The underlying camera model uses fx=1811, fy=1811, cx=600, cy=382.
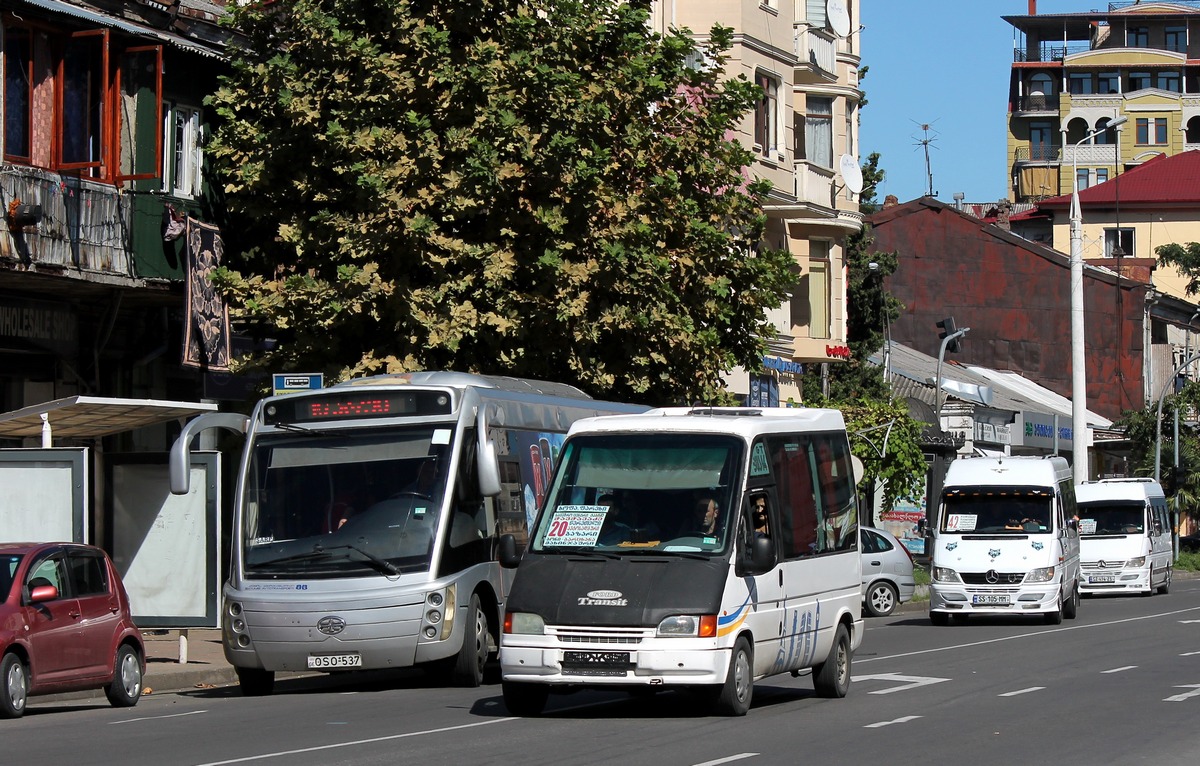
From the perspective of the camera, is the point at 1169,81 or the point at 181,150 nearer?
the point at 181,150

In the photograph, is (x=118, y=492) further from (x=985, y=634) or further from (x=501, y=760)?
(x=985, y=634)

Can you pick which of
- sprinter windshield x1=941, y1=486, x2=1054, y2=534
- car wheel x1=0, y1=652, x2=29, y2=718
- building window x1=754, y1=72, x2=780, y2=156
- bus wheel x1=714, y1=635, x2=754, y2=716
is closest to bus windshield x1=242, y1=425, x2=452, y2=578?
car wheel x1=0, y1=652, x2=29, y2=718

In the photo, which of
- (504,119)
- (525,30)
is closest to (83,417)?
(504,119)

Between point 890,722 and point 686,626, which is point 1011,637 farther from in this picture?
point 686,626

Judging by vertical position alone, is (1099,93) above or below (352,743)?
above

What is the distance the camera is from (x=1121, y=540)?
4169cm

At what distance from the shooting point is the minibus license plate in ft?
45.0

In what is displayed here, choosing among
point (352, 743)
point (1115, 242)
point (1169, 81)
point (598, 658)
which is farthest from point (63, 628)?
point (1169, 81)

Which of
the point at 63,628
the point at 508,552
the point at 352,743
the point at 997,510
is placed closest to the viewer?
the point at 352,743

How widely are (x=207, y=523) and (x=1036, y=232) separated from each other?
88.3 metres

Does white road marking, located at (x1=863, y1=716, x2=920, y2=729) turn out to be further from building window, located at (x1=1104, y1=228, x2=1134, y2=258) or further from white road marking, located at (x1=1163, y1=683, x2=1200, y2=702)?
building window, located at (x1=1104, y1=228, x2=1134, y2=258)

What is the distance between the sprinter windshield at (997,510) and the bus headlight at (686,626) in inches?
661

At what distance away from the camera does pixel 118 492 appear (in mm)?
21344

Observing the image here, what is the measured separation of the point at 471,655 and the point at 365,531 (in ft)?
5.55
